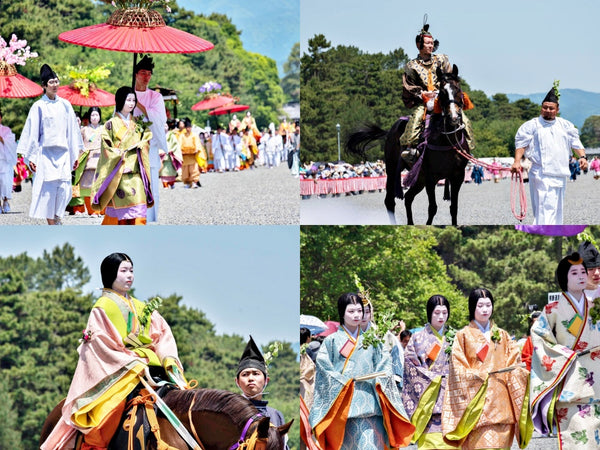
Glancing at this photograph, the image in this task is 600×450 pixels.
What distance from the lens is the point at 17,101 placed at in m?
29.0

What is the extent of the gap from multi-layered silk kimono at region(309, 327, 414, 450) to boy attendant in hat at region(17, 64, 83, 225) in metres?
5.23

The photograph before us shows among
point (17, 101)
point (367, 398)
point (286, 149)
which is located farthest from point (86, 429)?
point (286, 149)

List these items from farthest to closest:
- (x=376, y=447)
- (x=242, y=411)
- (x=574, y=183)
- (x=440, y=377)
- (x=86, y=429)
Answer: (x=574, y=183) < (x=440, y=377) < (x=376, y=447) < (x=86, y=429) < (x=242, y=411)

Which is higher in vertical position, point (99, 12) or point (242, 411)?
point (99, 12)

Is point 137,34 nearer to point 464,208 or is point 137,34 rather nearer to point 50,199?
point 50,199

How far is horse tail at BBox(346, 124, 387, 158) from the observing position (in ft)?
54.7

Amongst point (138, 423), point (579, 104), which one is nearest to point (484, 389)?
point (138, 423)

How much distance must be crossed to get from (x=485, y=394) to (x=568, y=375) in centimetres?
69

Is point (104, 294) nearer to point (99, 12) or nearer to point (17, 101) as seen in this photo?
point (17, 101)

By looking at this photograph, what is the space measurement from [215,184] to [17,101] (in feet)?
20.9

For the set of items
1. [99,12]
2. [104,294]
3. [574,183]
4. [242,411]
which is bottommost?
[242,411]

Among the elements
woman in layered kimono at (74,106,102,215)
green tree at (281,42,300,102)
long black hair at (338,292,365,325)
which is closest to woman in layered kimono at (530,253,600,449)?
long black hair at (338,292,365,325)

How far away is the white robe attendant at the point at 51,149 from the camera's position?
45.0 ft

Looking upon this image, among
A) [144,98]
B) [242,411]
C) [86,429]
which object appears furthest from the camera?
[144,98]
